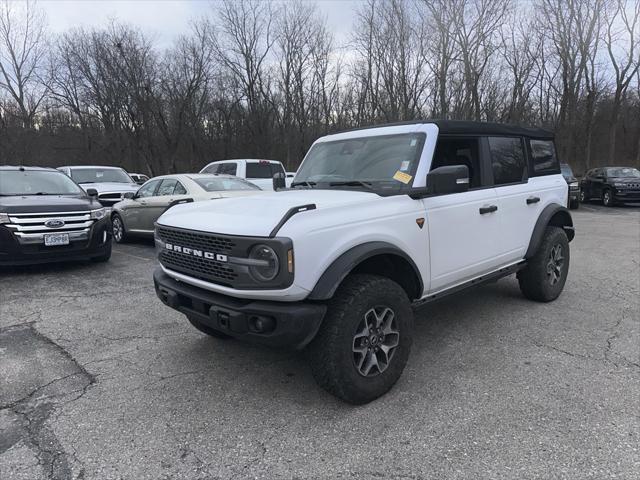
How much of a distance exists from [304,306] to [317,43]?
31101 millimetres

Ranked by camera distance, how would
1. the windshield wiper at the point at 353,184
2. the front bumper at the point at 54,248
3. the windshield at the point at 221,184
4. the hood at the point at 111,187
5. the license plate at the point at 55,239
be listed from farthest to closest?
the hood at the point at 111,187 < the windshield at the point at 221,184 < the license plate at the point at 55,239 < the front bumper at the point at 54,248 < the windshield wiper at the point at 353,184

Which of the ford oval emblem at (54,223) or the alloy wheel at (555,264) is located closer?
the alloy wheel at (555,264)

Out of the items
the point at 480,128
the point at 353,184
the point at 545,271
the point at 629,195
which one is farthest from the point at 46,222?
the point at 629,195

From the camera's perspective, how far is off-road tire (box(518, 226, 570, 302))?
499cm

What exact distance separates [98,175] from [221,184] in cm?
642

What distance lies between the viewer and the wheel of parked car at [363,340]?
286 cm

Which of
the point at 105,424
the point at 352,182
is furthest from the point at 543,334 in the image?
the point at 105,424

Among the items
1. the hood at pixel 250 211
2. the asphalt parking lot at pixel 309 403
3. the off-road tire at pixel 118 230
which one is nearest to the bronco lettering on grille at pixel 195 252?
the hood at pixel 250 211

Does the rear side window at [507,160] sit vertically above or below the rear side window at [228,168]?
below

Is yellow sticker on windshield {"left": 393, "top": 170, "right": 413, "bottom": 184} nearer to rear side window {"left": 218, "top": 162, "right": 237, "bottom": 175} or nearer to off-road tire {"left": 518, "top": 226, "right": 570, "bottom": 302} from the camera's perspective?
off-road tire {"left": 518, "top": 226, "right": 570, "bottom": 302}

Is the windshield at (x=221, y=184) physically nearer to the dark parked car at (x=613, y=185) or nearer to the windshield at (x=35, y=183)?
the windshield at (x=35, y=183)

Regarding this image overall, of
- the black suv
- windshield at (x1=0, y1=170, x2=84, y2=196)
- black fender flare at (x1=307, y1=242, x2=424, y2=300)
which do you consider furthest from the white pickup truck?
black fender flare at (x1=307, y1=242, x2=424, y2=300)

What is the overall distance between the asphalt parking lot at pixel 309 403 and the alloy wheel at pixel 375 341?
0.27 metres

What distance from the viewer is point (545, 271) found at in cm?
505
